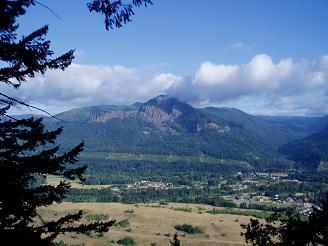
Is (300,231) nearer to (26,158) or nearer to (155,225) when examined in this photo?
(26,158)

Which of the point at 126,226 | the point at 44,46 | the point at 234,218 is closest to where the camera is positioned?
the point at 44,46

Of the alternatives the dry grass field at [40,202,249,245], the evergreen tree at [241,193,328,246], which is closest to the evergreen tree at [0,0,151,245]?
the evergreen tree at [241,193,328,246]

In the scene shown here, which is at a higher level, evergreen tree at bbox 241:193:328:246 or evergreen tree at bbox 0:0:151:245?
evergreen tree at bbox 0:0:151:245

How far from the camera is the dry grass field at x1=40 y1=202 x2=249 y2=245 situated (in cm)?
10525

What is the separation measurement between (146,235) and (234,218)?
1408 inches

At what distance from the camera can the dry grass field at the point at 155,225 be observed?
105250mm

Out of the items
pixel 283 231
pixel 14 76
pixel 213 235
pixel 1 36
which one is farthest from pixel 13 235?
pixel 213 235

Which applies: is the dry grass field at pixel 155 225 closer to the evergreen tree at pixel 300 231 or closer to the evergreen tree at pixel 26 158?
the evergreen tree at pixel 300 231

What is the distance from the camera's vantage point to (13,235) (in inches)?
413

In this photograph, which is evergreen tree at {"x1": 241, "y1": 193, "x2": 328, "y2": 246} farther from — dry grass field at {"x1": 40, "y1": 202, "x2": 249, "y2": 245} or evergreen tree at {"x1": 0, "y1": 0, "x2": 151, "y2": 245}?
dry grass field at {"x1": 40, "y1": 202, "x2": 249, "y2": 245}

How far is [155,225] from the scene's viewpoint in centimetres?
12375

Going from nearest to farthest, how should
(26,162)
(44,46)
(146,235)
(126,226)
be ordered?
1. (44,46)
2. (26,162)
3. (146,235)
4. (126,226)

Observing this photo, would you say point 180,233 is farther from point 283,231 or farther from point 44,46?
point 44,46

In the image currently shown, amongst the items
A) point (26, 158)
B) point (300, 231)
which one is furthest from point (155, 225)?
point (26, 158)
